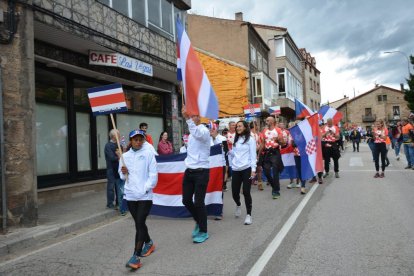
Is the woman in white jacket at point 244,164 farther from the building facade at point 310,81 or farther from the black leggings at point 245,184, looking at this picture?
the building facade at point 310,81

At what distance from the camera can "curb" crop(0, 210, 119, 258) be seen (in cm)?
612

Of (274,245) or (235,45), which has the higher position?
(235,45)

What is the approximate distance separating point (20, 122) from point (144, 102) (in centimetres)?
889

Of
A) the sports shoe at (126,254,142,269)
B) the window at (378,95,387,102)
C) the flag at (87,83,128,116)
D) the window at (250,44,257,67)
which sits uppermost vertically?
the window at (378,95,387,102)

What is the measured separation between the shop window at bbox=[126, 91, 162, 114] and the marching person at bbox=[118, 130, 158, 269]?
9.82 m

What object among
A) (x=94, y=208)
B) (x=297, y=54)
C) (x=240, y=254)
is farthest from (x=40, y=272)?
(x=297, y=54)

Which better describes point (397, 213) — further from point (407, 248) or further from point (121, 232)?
point (121, 232)

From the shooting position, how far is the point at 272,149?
10180 millimetres

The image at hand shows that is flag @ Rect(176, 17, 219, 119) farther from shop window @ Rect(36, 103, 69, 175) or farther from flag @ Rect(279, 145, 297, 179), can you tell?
flag @ Rect(279, 145, 297, 179)

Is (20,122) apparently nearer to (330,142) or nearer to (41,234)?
(41,234)

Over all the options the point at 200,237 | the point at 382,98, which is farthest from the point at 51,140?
the point at 382,98

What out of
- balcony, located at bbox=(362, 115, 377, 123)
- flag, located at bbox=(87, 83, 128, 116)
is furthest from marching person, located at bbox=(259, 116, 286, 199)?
balcony, located at bbox=(362, 115, 377, 123)

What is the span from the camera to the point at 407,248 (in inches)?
211

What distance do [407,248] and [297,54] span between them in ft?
150
